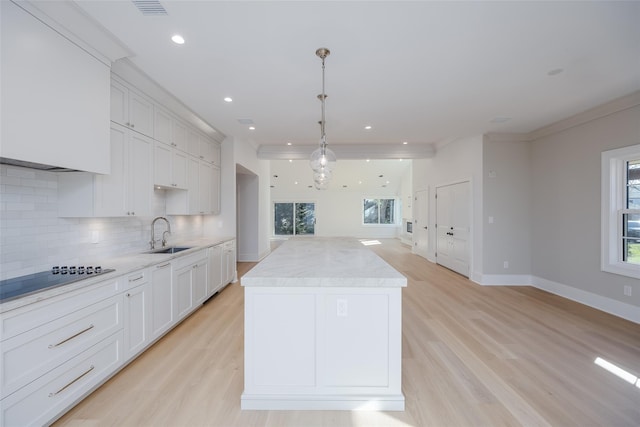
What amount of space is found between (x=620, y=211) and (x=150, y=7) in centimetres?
548

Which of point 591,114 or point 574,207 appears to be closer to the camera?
point 591,114

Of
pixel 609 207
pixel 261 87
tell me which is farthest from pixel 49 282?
pixel 609 207

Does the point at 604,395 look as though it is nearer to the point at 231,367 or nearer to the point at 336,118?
the point at 231,367

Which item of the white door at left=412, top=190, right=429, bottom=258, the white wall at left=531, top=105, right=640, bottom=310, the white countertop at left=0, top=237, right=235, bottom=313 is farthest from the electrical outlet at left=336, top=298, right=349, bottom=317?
the white door at left=412, top=190, right=429, bottom=258

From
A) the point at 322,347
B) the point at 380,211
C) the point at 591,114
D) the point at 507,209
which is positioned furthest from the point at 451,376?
the point at 380,211

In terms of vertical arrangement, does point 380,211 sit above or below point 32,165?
below

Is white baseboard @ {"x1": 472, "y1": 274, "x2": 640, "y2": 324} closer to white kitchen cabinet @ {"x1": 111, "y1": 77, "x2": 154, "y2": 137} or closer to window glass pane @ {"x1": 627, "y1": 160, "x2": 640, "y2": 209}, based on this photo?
window glass pane @ {"x1": 627, "y1": 160, "x2": 640, "y2": 209}

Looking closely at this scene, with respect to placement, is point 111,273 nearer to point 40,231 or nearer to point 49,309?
point 49,309

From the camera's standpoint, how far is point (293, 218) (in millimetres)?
11852

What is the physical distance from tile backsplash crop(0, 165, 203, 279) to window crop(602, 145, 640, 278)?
602 centimetres

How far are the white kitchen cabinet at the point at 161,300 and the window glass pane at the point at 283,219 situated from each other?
909 centimetres

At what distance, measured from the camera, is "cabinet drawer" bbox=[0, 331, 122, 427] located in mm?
1388

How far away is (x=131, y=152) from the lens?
8.45 feet

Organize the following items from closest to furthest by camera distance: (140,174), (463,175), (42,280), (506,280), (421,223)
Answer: (42,280) < (140,174) < (506,280) < (463,175) < (421,223)
